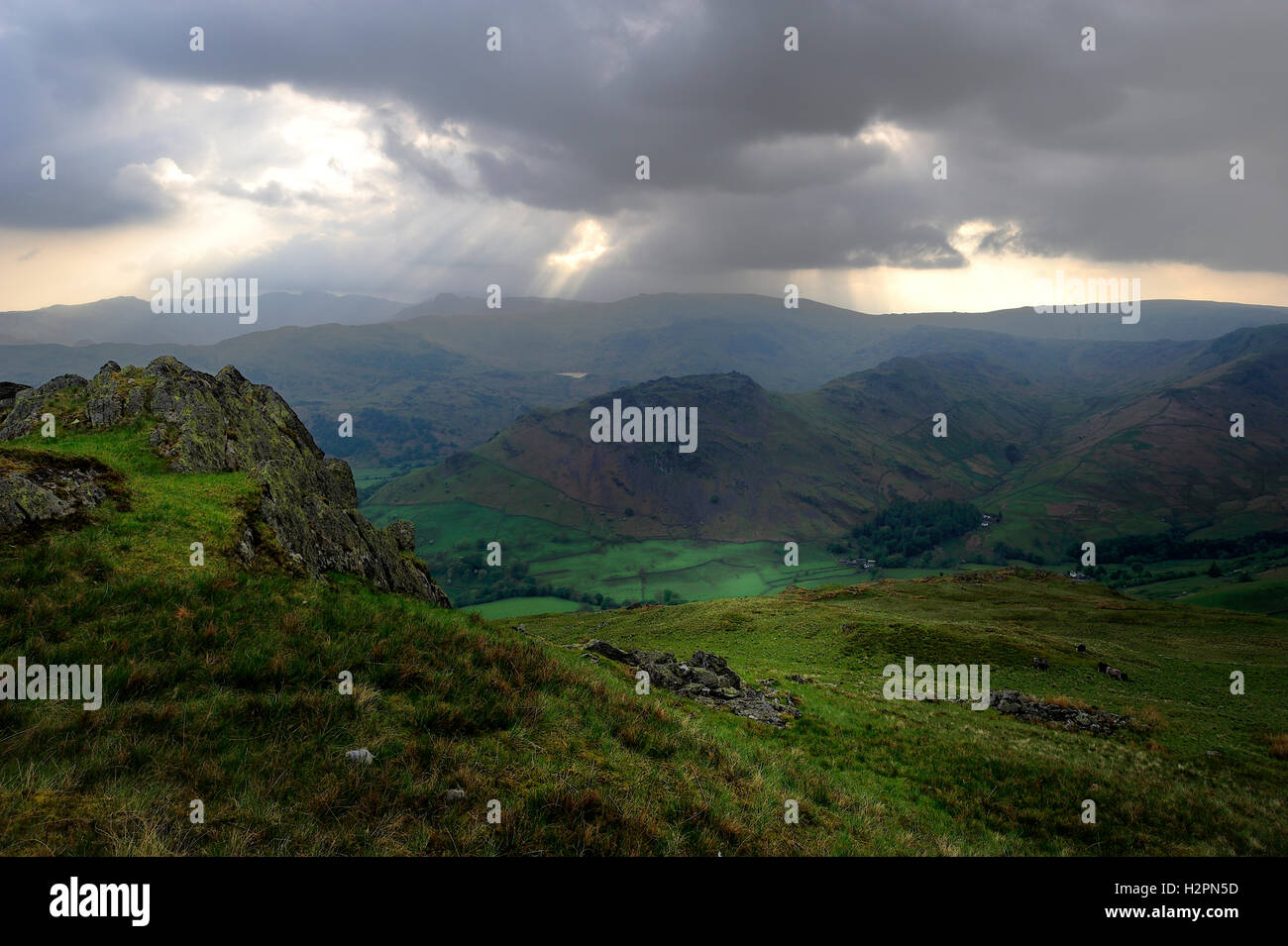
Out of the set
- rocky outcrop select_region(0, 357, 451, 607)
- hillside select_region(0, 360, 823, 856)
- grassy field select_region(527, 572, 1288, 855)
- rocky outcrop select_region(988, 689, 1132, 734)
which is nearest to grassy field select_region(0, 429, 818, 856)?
hillside select_region(0, 360, 823, 856)

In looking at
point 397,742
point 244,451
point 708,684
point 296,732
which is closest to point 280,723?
point 296,732

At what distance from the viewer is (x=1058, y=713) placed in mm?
27125

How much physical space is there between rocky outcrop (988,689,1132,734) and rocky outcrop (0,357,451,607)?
101 feet

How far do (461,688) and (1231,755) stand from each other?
31639 mm

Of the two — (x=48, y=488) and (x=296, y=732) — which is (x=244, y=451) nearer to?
(x=48, y=488)

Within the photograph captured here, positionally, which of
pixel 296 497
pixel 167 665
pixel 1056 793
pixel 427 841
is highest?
pixel 296 497

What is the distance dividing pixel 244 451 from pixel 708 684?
2326 cm

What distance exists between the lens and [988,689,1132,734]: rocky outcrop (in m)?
25.7

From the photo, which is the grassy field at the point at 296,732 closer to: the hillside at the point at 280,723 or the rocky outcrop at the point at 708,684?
the hillside at the point at 280,723

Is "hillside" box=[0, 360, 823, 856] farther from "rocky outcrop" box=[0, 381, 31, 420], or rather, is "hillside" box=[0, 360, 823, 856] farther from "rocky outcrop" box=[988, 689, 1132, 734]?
"rocky outcrop" box=[988, 689, 1132, 734]

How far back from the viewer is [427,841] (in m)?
7.46
